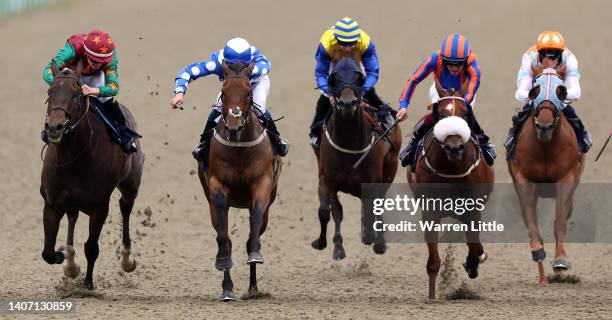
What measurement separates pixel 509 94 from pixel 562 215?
38.9 feet

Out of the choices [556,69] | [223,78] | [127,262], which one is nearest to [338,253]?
[127,262]

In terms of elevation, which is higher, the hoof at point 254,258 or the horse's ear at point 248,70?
the horse's ear at point 248,70

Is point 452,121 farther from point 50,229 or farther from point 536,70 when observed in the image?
point 50,229

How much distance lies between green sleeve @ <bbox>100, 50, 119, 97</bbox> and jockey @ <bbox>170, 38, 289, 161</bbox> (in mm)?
512

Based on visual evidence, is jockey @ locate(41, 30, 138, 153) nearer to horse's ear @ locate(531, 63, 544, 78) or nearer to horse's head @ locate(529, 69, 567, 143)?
horse's head @ locate(529, 69, 567, 143)

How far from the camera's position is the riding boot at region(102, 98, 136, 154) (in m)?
11.4

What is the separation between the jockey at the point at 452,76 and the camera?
Answer: 446 inches

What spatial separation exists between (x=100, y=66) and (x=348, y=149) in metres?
2.39

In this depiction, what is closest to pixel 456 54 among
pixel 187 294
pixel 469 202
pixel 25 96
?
pixel 469 202

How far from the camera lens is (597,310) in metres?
10.3

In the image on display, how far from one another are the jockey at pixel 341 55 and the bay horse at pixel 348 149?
0.94ft

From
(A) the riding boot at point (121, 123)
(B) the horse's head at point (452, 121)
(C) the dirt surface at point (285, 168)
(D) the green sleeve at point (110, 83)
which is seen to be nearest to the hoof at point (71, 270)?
(C) the dirt surface at point (285, 168)

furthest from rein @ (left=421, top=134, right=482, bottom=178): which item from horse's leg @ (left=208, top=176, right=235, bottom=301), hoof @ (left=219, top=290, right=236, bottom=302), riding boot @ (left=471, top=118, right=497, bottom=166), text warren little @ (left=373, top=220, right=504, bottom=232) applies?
hoof @ (left=219, top=290, right=236, bottom=302)

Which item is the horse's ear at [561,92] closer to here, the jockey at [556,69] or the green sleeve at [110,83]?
the jockey at [556,69]
